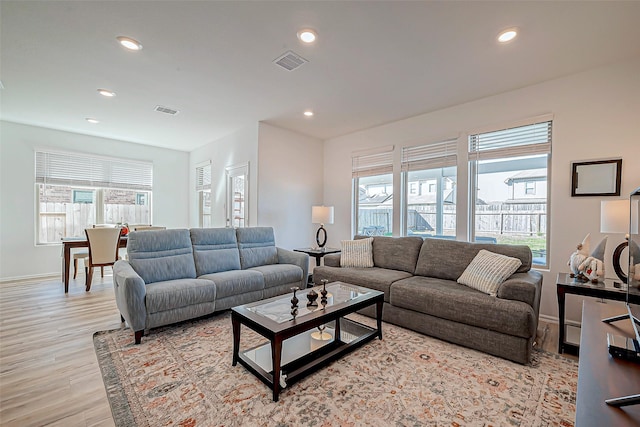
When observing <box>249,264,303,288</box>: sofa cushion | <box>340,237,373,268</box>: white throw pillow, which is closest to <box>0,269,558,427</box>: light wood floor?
<box>249,264,303,288</box>: sofa cushion

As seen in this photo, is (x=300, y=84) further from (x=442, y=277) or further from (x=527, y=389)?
(x=527, y=389)

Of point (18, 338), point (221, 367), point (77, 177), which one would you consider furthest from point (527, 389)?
point (77, 177)

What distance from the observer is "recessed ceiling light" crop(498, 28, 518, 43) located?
2.23m

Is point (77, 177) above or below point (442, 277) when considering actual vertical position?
above

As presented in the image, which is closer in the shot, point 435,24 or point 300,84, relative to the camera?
point 435,24

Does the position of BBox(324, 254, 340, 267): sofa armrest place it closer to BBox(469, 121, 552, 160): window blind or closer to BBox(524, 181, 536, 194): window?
BBox(469, 121, 552, 160): window blind

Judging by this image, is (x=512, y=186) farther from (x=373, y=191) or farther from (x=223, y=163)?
(x=223, y=163)

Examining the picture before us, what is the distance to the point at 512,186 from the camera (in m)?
3.40

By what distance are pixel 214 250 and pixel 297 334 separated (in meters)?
2.11

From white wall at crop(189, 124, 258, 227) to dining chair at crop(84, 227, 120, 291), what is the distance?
1794mm

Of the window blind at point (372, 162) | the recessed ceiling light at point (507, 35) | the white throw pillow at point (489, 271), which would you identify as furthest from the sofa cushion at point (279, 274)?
the recessed ceiling light at point (507, 35)

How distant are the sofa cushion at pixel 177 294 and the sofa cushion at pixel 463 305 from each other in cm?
195

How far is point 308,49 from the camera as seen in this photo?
99.6 inches

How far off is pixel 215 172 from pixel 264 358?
4.55m
